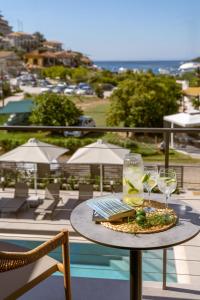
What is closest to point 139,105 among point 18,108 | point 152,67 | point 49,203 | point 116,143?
point 116,143

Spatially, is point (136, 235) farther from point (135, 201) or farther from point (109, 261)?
point (109, 261)

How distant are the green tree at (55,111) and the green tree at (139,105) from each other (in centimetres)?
208

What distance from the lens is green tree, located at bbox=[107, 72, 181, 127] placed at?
753 inches

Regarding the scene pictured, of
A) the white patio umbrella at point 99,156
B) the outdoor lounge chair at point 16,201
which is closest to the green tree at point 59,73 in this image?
the white patio umbrella at point 99,156

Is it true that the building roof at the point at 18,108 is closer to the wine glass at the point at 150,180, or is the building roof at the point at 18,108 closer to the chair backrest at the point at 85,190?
the chair backrest at the point at 85,190

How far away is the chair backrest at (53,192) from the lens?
24.1ft

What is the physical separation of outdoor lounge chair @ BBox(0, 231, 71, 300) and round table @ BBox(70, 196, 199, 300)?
169mm

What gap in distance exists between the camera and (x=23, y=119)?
24.7 m

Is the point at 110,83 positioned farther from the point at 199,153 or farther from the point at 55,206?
the point at 55,206

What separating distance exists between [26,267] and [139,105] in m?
17.9

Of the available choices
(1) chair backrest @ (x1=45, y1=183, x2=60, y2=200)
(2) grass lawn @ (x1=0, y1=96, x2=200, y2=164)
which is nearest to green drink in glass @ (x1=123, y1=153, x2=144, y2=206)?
(1) chair backrest @ (x1=45, y1=183, x2=60, y2=200)

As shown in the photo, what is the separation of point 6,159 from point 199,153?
9959mm

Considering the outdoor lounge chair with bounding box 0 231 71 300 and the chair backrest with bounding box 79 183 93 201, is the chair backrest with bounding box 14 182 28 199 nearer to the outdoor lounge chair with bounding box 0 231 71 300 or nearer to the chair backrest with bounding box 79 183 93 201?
the chair backrest with bounding box 79 183 93 201

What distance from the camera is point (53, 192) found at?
741cm
